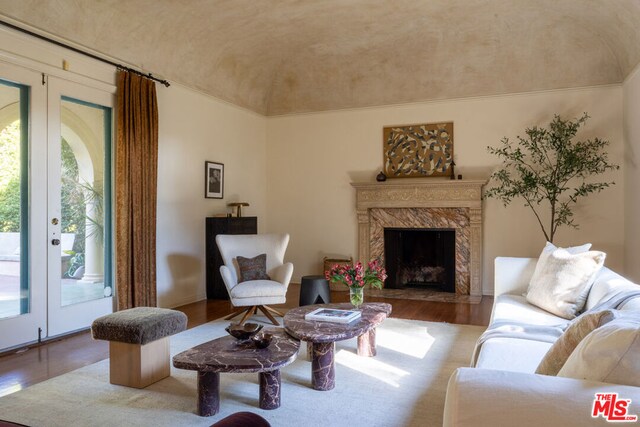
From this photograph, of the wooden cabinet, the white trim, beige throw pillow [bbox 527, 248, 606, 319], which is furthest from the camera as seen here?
the wooden cabinet

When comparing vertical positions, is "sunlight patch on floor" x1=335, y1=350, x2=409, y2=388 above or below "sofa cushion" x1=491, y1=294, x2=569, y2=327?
below

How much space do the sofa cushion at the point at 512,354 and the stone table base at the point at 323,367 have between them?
37.7 inches

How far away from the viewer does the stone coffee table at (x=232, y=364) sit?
244cm

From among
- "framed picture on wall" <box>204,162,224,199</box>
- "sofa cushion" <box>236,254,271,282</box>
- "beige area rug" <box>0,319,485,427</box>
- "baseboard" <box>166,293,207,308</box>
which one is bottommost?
"beige area rug" <box>0,319,485,427</box>

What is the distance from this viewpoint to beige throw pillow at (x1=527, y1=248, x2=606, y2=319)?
304 cm

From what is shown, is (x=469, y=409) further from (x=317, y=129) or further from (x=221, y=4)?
(x=317, y=129)

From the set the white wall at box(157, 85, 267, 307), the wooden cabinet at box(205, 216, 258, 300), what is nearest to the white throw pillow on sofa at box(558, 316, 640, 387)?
the white wall at box(157, 85, 267, 307)

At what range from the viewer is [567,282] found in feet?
10.2

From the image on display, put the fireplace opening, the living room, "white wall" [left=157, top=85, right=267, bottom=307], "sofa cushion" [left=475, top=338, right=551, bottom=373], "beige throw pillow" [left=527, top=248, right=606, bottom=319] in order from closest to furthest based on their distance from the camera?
"sofa cushion" [left=475, top=338, right=551, bottom=373] < "beige throw pillow" [left=527, top=248, right=606, bottom=319] < the living room < "white wall" [left=157, top=85, right=267, bottom=307] < the fireplace opening

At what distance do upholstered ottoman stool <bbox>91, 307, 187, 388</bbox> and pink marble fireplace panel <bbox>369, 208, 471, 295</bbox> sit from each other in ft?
13.7

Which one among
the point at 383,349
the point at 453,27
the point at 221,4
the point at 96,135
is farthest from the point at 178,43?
the point at 383,349

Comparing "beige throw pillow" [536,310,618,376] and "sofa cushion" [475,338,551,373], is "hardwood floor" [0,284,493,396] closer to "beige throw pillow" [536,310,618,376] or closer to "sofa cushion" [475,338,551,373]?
"sofa cushion" [475,338,551,373]

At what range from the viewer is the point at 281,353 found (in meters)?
2.62

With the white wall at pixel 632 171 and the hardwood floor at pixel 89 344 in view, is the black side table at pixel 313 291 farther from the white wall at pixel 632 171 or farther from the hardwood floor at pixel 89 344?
Result: the white wall at pixel 632 171
